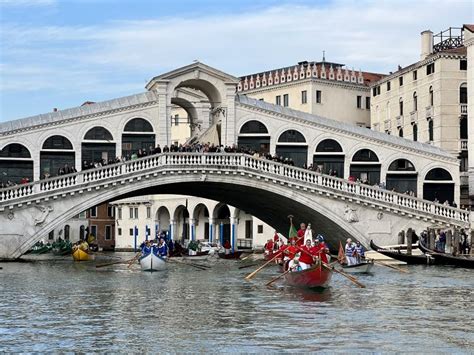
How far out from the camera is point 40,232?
45.4m

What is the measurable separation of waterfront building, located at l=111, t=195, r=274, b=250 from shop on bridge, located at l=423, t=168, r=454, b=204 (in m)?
19.1

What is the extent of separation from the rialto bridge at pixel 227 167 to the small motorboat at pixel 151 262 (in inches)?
240

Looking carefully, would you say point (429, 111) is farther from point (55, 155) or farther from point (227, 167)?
point (55, 155)

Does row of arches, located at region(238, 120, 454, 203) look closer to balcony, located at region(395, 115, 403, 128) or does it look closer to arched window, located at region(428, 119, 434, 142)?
arched window, located at region(428, 119, 434, 142)

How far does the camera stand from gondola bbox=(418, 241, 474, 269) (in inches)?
1590

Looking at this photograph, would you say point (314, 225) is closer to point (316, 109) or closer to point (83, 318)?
point (316, 109)

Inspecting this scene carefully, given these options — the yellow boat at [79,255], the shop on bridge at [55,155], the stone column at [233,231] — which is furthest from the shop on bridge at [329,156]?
the stone column at [233,231]

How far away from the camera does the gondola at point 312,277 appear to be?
3016 cm

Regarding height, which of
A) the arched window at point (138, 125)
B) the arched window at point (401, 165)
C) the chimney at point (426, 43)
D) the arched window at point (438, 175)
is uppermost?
the chimney at point (426, 43)

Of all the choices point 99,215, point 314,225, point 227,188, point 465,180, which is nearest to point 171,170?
point 227,188

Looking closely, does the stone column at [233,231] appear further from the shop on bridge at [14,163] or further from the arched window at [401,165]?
the shop on bridge at [14,163]

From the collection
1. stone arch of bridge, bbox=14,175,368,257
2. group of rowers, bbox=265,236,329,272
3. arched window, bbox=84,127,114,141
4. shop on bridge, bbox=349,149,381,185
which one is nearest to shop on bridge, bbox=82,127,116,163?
arched window, bbox=84,127,114,141

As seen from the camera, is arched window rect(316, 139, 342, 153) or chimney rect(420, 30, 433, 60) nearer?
arched window rect(316, 139, 342, 153)

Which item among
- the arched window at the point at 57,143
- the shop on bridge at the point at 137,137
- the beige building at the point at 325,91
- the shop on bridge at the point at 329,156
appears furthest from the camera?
the beige building at the point at 325,91
